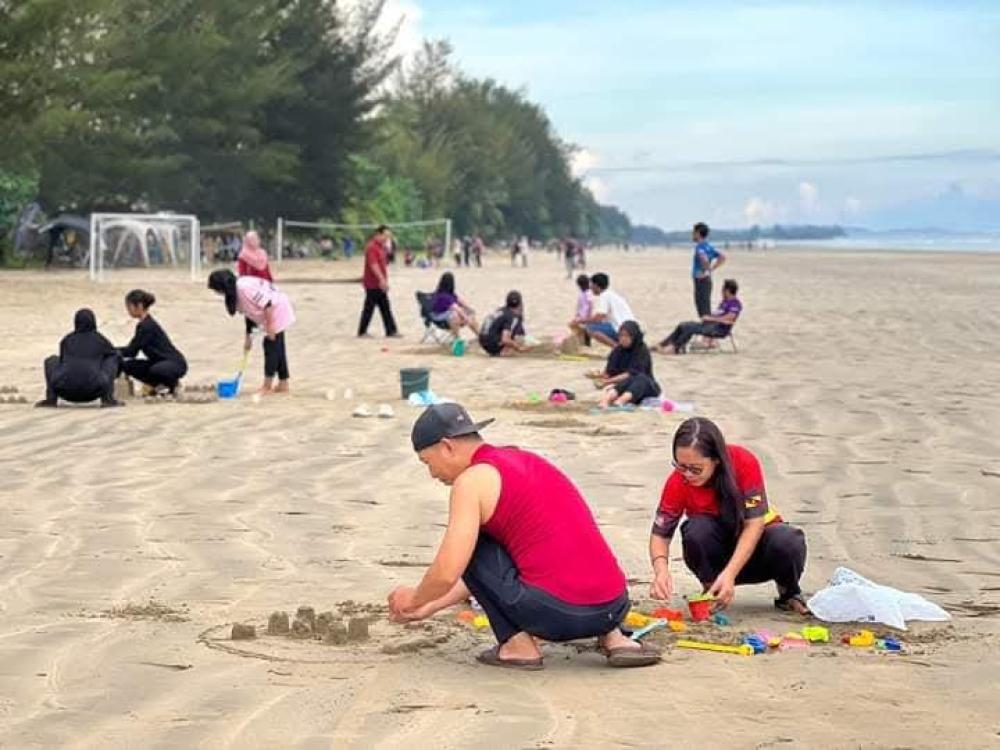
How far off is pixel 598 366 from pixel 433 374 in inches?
80.8

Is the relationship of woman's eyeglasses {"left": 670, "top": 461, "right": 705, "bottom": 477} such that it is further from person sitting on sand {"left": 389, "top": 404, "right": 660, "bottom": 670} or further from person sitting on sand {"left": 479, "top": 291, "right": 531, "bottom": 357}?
person sitting on sand {"left": 479, "top": 291, "right": 531, "bottom": 357}

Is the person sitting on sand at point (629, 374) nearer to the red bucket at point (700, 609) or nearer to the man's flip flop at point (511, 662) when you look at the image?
the red bucket at point (700, 609)

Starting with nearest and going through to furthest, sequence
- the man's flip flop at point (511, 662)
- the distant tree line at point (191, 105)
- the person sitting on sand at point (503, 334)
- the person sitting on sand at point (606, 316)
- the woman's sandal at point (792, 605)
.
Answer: the man's flip flop at point (511, 662), the woman's sandal at point (792, 605), the person sitting on sand at point (503, 334), the person sitting on sand at point (606, 316), the distant tree line at point (191, 105)

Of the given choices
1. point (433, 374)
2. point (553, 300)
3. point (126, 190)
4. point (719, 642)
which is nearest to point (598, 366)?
point (433, 374)

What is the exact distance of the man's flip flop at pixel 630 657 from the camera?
573 centimetres

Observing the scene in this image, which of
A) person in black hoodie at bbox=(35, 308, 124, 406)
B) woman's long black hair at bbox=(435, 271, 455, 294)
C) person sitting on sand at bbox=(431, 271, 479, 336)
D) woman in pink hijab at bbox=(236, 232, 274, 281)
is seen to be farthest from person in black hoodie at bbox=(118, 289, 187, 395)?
person sitting on sand at bbox=(431, 271, 479, 336)

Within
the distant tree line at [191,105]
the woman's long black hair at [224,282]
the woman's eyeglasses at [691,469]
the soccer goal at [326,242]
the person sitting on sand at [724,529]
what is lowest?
the soccer goal at [326,242]

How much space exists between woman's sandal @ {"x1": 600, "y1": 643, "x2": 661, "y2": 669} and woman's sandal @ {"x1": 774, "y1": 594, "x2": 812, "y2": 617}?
1108mm

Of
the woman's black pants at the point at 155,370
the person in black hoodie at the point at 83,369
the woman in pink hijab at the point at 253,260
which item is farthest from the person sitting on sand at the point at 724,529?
the woman in pink hijab at the point at 253,260

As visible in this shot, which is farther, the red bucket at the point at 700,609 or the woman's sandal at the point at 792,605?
the woman's sandal at the point at 792,605

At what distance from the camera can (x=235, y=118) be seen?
58.3 m

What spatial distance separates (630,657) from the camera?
18.8 feet

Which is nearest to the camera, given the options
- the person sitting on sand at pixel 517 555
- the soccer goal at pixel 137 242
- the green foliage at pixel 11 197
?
the person sitting on sand at pixel 517 555

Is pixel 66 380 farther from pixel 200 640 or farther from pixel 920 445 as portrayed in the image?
pixel 200 640
